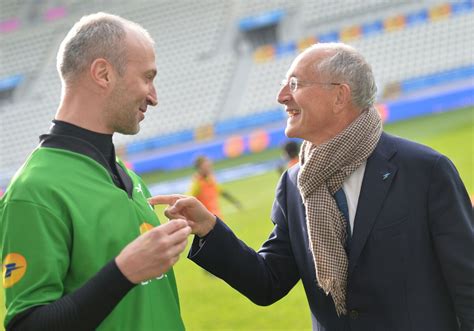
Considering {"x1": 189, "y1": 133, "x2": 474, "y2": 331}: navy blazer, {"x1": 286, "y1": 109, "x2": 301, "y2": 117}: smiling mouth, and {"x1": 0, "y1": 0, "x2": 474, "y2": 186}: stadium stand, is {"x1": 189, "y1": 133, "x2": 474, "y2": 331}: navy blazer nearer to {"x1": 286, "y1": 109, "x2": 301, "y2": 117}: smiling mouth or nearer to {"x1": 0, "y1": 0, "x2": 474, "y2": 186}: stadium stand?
{"x1": 286, "y1": 109, "x2": 301, "y2": 117}: smiling mouth

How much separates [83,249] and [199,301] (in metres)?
6.97

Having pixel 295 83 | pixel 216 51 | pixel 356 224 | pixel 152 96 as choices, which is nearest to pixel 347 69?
pixel 295 83

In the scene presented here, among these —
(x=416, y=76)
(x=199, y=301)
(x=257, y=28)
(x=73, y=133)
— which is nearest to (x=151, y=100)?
(x=73, y=133)

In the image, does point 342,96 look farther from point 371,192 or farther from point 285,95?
point 371,192

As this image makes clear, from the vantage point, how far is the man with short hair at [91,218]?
1.92 m

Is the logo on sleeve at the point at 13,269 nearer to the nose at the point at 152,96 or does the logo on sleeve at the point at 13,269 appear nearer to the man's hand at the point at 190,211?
the man's hand at the point at 190,211

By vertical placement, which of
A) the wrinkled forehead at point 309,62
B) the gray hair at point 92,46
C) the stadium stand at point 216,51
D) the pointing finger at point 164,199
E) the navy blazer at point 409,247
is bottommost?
the stadium stand at point 216,51

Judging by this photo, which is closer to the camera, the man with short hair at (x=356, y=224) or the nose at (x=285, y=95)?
the man with short hair at (x=356, y=224)

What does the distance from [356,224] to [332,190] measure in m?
0.18

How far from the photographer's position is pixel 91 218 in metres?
2.05

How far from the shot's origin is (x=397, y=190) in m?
2.64

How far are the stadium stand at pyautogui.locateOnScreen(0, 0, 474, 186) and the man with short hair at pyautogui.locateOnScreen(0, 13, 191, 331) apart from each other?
62.4 ft

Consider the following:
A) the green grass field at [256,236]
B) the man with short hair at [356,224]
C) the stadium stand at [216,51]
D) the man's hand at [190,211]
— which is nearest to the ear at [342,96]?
the man with short hair at [356,224]

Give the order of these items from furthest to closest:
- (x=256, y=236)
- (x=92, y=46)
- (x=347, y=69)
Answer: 1. (x=256, y=236)
2. (x=347, y=69)
3. (x=92, y=46)
